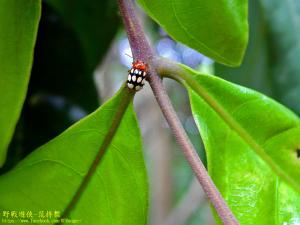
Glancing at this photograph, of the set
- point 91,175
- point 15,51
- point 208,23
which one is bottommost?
point 91,175

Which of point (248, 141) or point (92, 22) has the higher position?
point (92, 22)

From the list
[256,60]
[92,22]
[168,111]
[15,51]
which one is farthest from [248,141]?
[92,22]

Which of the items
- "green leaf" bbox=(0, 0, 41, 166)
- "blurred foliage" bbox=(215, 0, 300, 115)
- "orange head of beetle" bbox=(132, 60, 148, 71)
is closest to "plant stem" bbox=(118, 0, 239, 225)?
"orange head of beetle" bbox=(132, 60, 148, 71)

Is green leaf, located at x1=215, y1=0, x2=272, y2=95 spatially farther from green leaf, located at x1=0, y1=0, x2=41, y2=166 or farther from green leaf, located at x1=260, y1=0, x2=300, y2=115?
green leaf, located at x1=0, y1=0, x2=41, y2=166

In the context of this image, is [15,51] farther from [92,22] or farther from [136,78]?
[92,22]

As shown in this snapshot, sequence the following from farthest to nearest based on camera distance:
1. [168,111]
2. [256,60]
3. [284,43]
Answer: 1. [256,60]
2. [284,43]
3. [168,111]

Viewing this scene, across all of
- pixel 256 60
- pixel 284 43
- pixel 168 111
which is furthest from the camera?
pixel 256 60

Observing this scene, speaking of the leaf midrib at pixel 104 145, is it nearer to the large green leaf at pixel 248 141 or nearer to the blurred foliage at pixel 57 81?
the large green leaf at pixel 248 141
